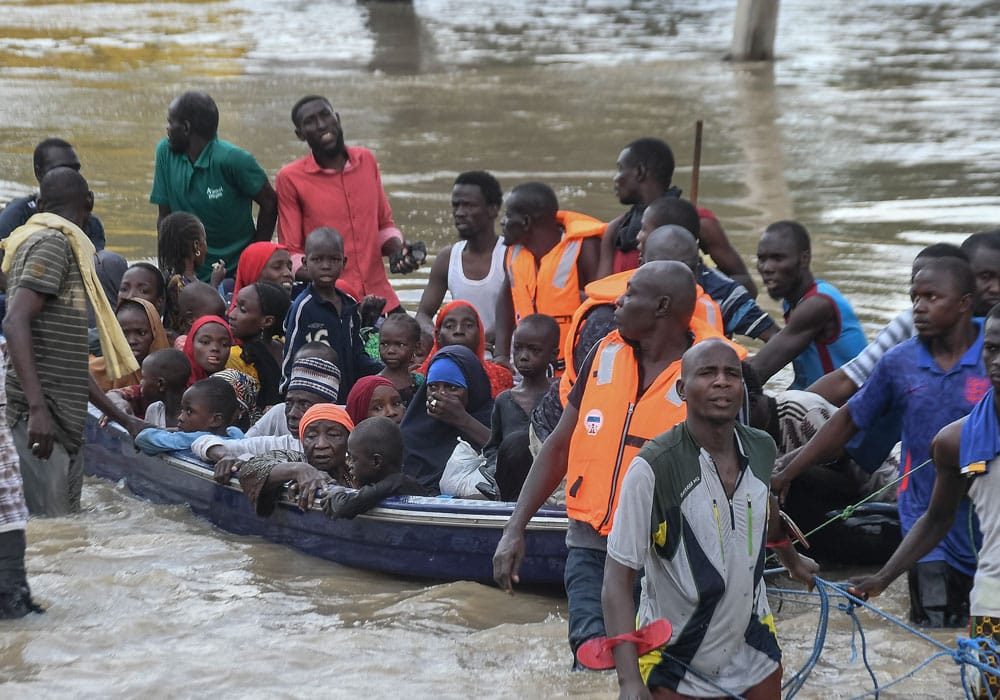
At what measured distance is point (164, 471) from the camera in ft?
24.4

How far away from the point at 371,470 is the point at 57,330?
5.00 feet

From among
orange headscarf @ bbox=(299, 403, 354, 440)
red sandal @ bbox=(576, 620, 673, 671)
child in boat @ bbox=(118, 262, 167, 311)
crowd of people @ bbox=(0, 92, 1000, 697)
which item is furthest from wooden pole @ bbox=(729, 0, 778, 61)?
red sandal @ bbox=(576, 620, 673, 671)

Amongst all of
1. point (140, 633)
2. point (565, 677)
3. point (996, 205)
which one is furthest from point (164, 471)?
point (996, 205)

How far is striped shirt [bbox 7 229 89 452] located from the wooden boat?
805 mm

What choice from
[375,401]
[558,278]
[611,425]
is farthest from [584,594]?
[558,278]

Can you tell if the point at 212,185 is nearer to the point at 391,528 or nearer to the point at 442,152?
the point at 391,528

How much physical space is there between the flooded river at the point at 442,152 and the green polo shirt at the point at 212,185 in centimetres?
205

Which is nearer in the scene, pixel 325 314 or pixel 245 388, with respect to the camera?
pixel 325 314

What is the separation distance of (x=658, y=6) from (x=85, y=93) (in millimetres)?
15250

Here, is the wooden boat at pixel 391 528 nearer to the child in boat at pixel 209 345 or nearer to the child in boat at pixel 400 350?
the child in boat at pixel 209 345

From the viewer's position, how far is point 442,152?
1831 cm

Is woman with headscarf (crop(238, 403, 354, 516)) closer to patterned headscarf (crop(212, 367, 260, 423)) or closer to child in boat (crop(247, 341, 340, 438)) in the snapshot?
child in boat (crop(247, 341, 340, 438))

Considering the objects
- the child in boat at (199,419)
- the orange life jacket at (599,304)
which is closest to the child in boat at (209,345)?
the child in boat at (199,419)

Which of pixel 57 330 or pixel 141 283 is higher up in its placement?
pixel 57 330
